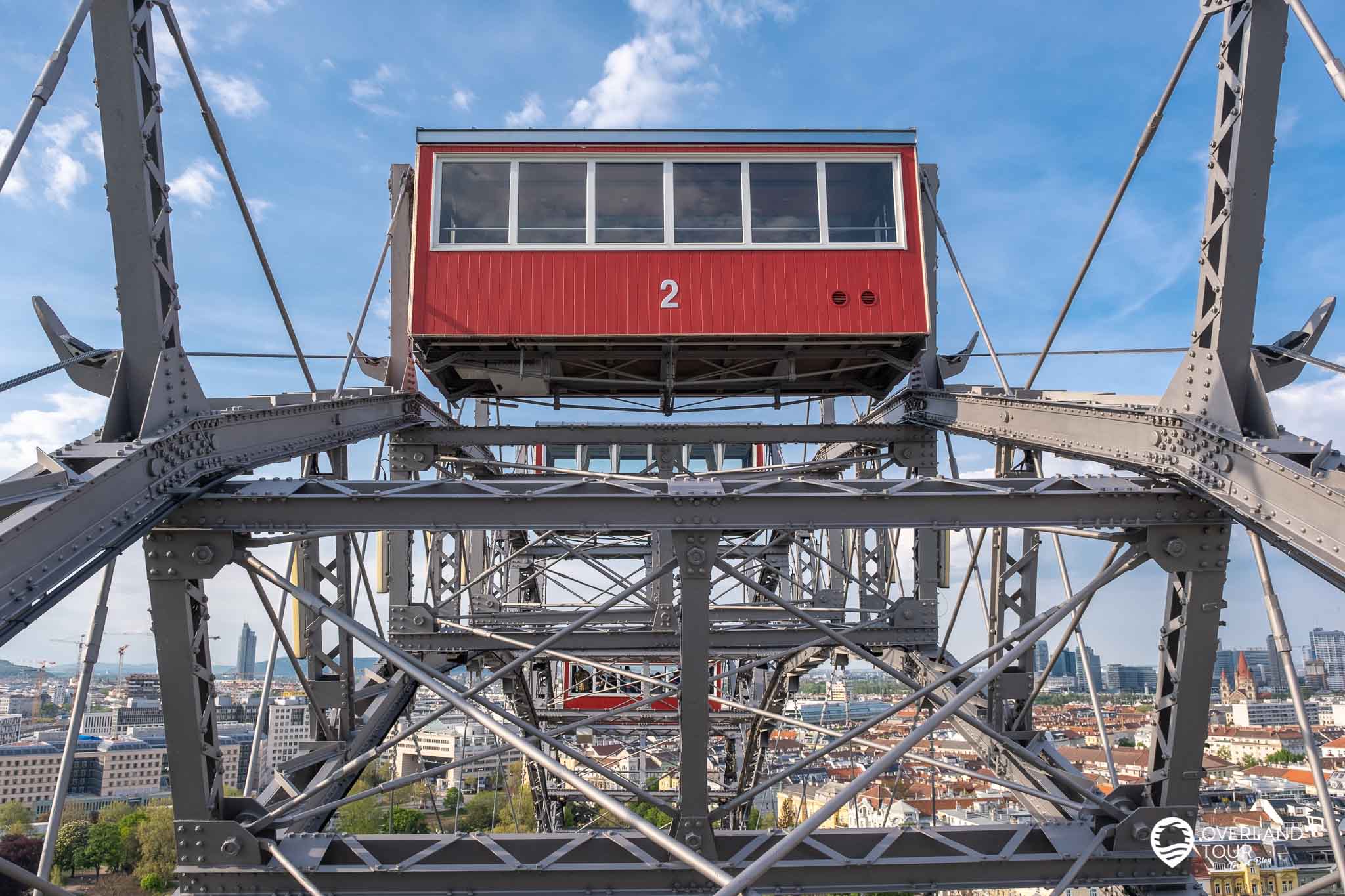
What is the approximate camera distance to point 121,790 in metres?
102

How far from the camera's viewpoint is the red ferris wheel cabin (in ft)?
40.7

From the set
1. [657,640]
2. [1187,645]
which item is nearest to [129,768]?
[657,640]

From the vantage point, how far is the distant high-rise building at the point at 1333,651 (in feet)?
498

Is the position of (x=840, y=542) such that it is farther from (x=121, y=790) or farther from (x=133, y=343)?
(x=121, y=790)

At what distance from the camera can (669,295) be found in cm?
1248

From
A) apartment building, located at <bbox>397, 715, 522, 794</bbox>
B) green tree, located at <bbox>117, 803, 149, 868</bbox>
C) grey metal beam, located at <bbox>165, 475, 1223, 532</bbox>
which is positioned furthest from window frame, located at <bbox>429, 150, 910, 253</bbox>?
green tree, located at <bbox>117, 803, 149, 868</bbox>

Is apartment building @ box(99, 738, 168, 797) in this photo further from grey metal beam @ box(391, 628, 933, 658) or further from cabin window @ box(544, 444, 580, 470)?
grey metal beam @ box(391, 628, 933, 658)

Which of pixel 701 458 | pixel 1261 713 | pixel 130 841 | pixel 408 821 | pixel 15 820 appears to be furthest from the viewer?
pixel 1261 713

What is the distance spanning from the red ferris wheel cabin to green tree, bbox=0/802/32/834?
262 ft

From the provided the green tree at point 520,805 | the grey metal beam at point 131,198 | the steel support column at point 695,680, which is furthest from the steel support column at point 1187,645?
the green tree at point 520,805

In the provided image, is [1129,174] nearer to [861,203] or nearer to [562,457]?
[861,203]

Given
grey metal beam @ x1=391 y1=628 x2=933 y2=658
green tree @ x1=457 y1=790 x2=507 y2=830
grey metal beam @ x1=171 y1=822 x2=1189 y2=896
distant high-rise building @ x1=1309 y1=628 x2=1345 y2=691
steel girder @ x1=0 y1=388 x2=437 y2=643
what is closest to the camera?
steel girder @ x1=0 y1=388 x2=437 y2=643

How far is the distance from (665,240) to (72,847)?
7710 centimetres

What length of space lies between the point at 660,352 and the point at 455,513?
6.12 meters
